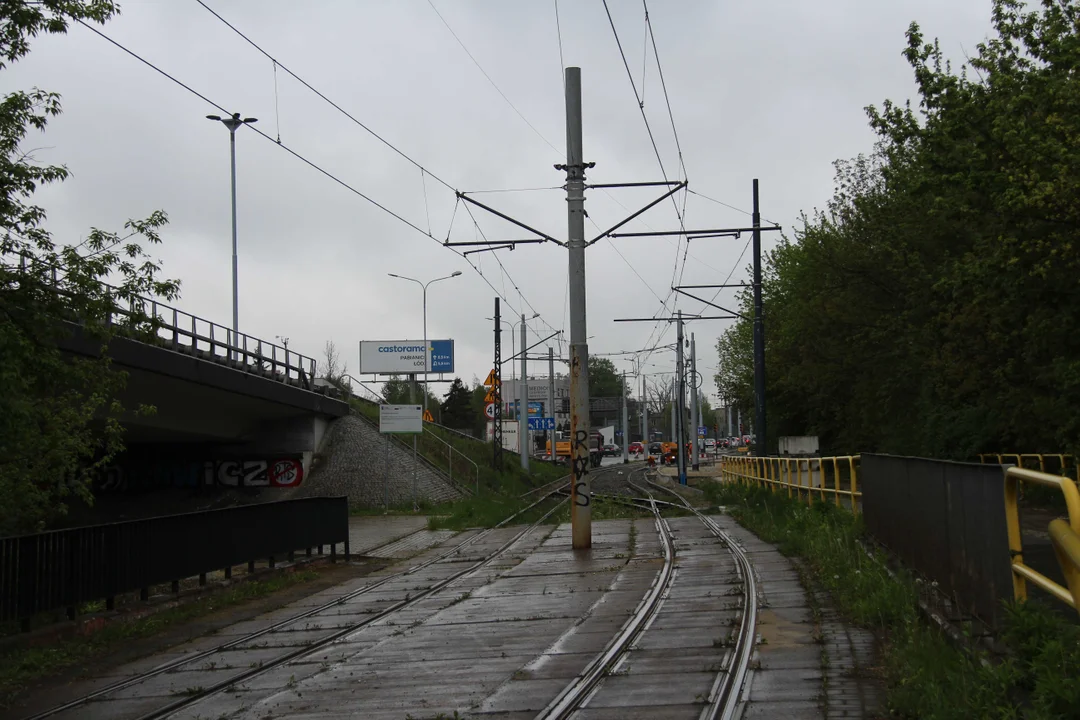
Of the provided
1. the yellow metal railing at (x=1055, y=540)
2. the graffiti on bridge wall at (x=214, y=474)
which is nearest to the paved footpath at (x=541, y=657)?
the yellow metal railing at (x=1055, y=540)

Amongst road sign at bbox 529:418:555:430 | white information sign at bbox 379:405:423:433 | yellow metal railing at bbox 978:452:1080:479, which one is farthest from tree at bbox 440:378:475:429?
yellow metal railing at bbox 978:452:1080:479

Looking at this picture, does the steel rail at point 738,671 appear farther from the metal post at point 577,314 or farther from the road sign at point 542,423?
the road sign at point 542,423

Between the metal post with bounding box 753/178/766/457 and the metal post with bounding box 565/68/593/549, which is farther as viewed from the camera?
the metal post with bounding box 753/178/766/457

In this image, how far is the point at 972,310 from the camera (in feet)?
79.2

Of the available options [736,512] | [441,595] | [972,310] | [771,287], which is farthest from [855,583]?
[771,287]

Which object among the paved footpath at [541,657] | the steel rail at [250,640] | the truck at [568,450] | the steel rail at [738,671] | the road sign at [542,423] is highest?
the road sign at [542,423]

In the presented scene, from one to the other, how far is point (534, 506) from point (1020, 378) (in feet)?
60.2

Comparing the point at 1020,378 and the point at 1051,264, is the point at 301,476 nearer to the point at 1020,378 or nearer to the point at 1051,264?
the point at 1020,378

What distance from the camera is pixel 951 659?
752 centimetres

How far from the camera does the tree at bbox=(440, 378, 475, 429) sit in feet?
397

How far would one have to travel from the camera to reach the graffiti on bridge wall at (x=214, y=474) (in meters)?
40.5

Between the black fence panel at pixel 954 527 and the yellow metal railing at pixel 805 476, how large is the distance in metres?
5.76

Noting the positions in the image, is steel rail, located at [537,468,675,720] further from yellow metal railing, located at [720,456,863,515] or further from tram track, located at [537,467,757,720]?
yellow metal railing, located at [720,456,863,515]

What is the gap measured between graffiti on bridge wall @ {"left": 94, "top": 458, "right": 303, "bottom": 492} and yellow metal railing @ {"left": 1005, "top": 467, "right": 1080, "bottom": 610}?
37134mm
